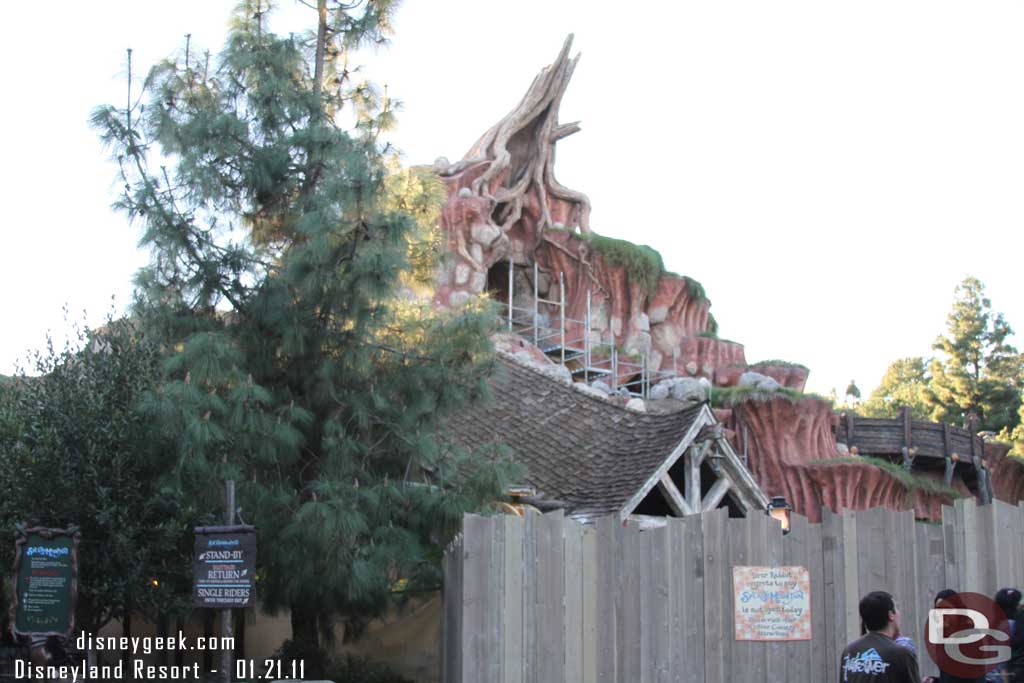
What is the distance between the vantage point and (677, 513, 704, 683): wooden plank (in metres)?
8.92

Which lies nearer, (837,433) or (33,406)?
(33,406)

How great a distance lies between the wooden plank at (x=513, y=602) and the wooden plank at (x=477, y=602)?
0.11 metres

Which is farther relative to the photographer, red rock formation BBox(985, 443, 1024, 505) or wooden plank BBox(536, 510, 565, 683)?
red rock formation BBox(985, 443, 1024, 505)

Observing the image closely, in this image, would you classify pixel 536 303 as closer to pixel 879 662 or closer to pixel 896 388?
pixel 879 662

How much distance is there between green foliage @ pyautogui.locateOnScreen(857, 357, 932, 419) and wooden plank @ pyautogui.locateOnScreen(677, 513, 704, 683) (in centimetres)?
5395

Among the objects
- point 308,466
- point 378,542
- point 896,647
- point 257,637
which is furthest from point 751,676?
point 257,637

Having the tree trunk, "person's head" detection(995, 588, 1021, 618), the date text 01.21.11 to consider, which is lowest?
the date text 01.21.11

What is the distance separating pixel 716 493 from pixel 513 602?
28.7 feet

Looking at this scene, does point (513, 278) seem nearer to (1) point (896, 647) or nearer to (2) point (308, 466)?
(2) point (308, 466)

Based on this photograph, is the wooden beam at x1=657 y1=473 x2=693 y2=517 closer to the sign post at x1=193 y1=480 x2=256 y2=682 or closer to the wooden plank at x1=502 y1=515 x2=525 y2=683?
the sign post at x1=193 y1=480 x2=256 y2=682

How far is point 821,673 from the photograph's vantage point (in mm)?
8898

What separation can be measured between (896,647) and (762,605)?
111 inches

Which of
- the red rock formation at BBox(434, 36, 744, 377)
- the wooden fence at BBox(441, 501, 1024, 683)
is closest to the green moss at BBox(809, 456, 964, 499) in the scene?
the red rock formation at BBox(434, 36, 744, 377)

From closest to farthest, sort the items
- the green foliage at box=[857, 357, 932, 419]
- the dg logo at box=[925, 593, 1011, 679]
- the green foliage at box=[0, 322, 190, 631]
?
the dg logo at box=[925, 593, 1011, 679] < the green foliage at box=[0, 322, 190, 631] < the green foliage at box=[857, 357, 932, 419]
